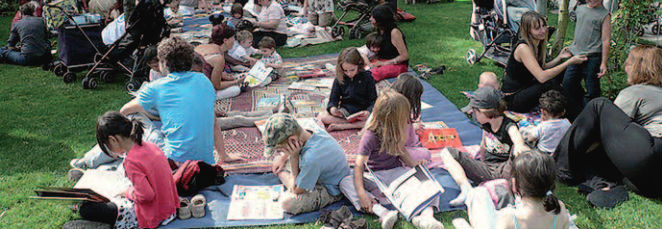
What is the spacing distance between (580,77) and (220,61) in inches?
179

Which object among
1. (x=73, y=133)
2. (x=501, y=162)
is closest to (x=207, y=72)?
(x=73, y=133)

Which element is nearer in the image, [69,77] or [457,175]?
[457,175]

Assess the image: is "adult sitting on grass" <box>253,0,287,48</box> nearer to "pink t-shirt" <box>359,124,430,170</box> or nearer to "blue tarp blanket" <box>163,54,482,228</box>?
"blue tarp blanket" <box>163,54,482,228</box>

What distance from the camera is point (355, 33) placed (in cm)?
1097

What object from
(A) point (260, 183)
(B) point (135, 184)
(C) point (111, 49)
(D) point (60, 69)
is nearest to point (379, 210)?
(A) point (260, 183)

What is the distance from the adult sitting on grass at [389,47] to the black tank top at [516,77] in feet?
6.02

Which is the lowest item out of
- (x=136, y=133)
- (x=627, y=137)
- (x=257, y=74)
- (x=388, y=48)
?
(x=257, y=74)

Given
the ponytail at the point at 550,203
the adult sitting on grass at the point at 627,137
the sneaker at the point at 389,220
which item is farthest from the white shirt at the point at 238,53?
the ponytail at the point at 550,203

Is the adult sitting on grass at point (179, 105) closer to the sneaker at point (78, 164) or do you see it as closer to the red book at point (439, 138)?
the sneaker at point (78, 164)

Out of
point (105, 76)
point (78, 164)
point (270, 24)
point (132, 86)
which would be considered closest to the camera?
point (78, 164)

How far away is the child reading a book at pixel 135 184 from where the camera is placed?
4129 millimetres

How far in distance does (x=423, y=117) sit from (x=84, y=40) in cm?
538

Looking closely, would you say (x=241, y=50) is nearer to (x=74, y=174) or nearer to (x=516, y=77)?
(x=74, y=174)

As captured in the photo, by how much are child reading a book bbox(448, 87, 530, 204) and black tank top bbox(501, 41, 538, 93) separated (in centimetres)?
168
